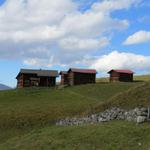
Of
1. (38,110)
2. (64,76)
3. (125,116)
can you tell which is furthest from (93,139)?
(64,76)

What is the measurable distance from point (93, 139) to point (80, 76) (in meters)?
103

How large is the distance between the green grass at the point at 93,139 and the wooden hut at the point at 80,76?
9850 centimetres

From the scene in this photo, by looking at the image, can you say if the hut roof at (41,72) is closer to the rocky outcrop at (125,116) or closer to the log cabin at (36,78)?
the log cabin at (36,78)

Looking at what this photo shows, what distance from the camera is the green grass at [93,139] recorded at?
2436 centimetres

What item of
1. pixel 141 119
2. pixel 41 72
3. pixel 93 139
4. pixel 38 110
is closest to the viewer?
pixel 93 139

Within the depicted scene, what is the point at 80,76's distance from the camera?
129 meters

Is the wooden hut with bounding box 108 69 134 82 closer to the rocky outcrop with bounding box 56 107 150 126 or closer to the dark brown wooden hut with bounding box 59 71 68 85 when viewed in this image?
the dark brown wooden hut with bounding box 59 71 68 85

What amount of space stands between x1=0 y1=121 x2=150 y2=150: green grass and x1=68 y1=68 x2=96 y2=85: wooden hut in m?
98.5

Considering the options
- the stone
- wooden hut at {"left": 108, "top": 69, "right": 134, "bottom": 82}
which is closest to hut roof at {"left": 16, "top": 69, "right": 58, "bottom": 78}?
wooden hut at {"left": 108, "top": 69, "right": 134, "bottom": 82}

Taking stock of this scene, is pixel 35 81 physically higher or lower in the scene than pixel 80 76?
lower

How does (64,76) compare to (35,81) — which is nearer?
(35,81)

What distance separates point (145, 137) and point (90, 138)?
3.07 meters

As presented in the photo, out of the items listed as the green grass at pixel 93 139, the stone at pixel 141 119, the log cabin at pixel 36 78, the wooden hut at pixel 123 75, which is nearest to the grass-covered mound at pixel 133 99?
the stone at pixel 141 119

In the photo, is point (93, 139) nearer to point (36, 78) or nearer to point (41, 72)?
point (36, 78)
